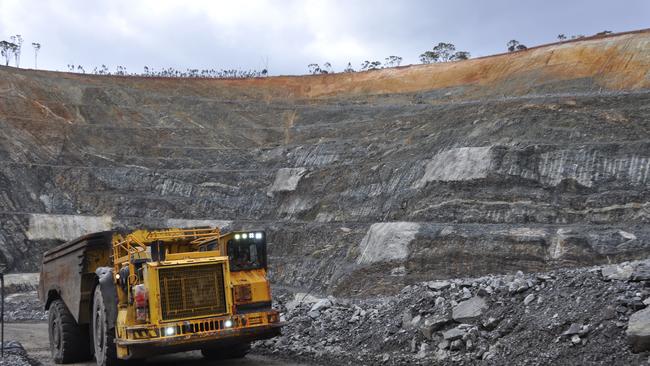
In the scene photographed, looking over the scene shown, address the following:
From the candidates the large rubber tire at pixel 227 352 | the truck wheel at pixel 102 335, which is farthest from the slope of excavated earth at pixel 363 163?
the truck wheel at pixel 102 335

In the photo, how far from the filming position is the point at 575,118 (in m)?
25.7

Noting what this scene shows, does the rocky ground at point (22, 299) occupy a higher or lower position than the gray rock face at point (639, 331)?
higher

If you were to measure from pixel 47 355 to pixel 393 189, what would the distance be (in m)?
16.1

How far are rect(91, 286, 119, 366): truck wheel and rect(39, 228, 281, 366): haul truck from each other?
0.6 inches

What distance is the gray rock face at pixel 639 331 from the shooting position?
7.58m

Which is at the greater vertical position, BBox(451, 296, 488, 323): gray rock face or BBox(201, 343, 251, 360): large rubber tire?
BBox(451, 296, 488, 323): gray rock face

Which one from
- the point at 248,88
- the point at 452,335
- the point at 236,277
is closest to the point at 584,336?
the point at 452,335

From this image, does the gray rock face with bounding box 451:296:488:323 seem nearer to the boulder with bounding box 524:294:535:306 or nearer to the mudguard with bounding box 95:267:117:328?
the boulder with bounding box 524:294:535:306

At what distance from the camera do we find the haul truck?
9.46 metres

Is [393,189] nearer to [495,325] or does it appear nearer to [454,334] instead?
[454,334]

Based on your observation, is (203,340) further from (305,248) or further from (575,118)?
(575,118)

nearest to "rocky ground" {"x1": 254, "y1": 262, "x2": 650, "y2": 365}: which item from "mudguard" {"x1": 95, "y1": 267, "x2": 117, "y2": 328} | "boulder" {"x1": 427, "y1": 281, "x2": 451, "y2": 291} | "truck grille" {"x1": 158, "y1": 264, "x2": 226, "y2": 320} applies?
"boulder" {"x1": 427, "y1": 281, "x2": 451, "y2": 291}

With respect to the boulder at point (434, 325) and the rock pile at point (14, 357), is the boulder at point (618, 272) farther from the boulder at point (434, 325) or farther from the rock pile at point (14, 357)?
the rock pile at point (14, 357)

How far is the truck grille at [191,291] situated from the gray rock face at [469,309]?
3713 millimetres
